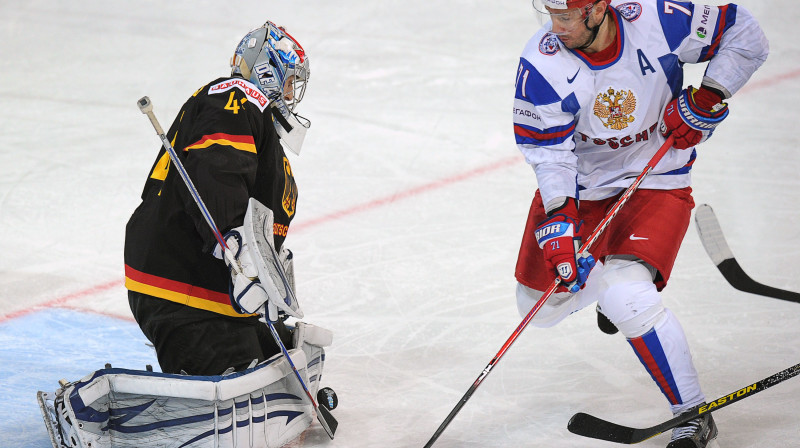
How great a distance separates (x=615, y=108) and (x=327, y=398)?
1.16m

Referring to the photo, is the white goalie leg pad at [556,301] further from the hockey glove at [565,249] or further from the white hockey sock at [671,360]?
the white hockey sock at [671,360]

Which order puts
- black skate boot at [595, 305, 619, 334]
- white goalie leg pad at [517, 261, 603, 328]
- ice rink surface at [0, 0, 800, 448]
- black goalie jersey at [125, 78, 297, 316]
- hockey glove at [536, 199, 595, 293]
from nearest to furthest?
black goalie jersey at [125, 78, 297, 316], hockey glove at [536, 199, 595, 293], white goalie leg pad at [517, 261, 603, 328], ice rink surface at [0, 0, 800, 448], black skate boot at [595, 305, 619, 334]

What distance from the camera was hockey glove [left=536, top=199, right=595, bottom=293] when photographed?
2543 mm

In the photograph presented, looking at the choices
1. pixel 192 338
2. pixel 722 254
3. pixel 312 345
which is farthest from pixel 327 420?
pixel 722 254

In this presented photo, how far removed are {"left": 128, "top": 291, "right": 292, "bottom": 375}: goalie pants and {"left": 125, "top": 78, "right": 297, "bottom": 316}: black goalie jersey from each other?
0.03 metres

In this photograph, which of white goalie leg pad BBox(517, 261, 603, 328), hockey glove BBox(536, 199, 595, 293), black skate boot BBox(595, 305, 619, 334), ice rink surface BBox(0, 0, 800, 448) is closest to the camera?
hockey glove BBox(536, 199, 595, 293)

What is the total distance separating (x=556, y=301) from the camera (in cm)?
287

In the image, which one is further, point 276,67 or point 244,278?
point 276,67

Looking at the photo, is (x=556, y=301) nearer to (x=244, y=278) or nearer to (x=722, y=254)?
(x=722, y=254)

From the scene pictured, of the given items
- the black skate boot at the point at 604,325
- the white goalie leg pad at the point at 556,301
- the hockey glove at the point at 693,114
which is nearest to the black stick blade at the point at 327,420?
the white goalie leg pad at the point at 556,301

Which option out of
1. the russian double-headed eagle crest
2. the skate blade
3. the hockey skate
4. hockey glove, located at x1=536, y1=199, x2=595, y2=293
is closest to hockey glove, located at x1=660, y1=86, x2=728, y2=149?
the russian double-headed eagle crest

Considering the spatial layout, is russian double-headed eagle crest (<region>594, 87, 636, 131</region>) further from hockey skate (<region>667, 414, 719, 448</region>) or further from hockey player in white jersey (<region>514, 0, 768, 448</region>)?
hockey skate (<region>667, 414, 719, 448</region>)

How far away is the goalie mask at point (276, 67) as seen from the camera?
8.77 ft

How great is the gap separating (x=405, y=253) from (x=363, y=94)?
197 cm
